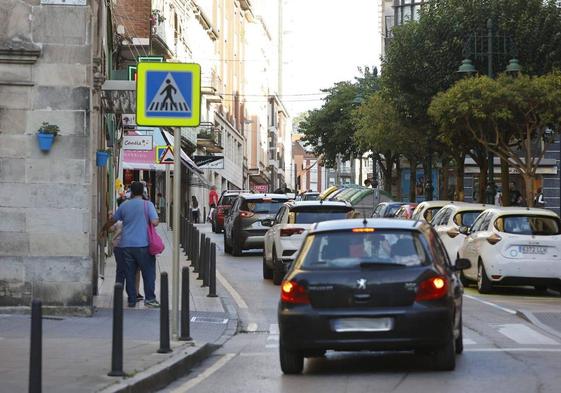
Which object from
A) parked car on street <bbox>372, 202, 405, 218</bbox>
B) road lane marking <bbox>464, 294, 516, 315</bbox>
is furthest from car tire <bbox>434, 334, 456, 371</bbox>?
parked car on street <bbox>372, 202, 405, 218</bbox>

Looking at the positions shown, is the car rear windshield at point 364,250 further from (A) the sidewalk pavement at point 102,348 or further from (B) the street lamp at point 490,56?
(B) the street lamp at point 490,56

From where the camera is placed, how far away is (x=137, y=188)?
17000 mm

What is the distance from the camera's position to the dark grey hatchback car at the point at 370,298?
1043 cm

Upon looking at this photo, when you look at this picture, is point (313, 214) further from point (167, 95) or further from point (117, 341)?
point (117, 341)

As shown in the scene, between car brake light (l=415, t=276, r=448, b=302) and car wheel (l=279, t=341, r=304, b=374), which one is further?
car wheel (l=279, t=341, r=304, b=374)

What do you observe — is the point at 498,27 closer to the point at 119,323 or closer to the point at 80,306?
the point at 80,306

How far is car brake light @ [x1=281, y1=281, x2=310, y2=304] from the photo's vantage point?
1062 centimetres

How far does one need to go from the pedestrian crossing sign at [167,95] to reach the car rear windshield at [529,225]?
30.3 feet

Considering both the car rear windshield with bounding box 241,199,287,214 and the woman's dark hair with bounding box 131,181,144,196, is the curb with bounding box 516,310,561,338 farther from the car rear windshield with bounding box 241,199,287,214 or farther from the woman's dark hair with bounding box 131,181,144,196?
the car rear windshield with bounding box 241,199,287,214

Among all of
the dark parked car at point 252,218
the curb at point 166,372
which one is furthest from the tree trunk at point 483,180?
the curb at point 166,372

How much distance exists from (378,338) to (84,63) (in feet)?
22.4

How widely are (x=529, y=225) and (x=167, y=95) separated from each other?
31.8 feet

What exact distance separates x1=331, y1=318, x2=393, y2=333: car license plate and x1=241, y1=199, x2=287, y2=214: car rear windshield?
63.9 feet

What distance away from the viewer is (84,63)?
1541cm
